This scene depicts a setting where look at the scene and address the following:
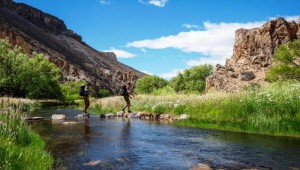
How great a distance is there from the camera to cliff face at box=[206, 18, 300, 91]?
56.8 m

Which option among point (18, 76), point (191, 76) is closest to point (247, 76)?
point (18, 76)

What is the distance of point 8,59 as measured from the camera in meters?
60.3

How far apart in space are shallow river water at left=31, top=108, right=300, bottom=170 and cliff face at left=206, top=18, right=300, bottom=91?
129ft

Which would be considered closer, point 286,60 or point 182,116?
point 182,116

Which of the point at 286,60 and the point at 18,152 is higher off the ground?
the point at 286,60

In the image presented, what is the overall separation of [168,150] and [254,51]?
51.4 metres

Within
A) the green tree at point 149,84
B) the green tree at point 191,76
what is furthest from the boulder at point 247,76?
the green tree at point 149,84

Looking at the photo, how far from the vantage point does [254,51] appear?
200 ft

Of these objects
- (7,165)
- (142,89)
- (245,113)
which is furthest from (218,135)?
(142,89)

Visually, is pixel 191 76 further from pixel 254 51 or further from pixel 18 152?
pixel 18 152

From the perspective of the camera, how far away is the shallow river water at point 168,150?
10.9 metres

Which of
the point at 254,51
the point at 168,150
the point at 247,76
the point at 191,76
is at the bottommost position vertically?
the point at 168,150

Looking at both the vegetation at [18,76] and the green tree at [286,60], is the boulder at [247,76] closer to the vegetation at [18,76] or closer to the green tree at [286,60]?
the green tree at [286,60]

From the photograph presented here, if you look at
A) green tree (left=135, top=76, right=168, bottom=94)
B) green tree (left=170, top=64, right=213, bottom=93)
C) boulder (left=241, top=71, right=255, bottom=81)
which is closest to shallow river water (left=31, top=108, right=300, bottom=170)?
boulder (left=241, top=71, right=255, bottom=81)
